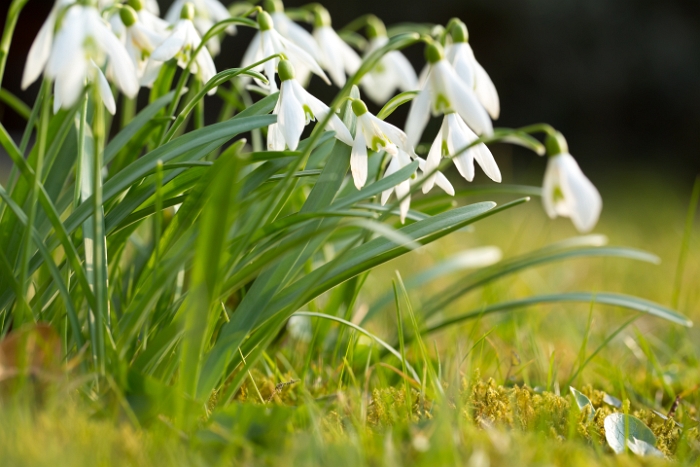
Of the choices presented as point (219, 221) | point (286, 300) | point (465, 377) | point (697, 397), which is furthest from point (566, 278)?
point (219, 221)

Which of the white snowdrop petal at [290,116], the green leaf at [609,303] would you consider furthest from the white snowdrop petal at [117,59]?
the green leaf at [609,303]

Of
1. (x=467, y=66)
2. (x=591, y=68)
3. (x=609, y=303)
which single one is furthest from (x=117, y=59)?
(x=591, y=68)

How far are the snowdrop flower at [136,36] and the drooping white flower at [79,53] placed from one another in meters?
0.21

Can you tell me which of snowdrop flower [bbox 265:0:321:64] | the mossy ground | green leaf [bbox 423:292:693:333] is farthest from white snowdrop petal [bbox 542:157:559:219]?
snowdrop flower [bbox 265:0:321:64]

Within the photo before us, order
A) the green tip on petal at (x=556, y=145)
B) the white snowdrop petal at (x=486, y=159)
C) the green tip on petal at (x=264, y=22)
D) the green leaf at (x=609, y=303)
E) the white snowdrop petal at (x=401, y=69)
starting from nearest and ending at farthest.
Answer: the green tip on petal at (x=556, y=145)
the white snowdrop petal at (x=486, y=159)
the green tip on petal at (x=264, y=22)
the green leaf at (x=609, y=303)
the white snowdrop petal at (x=401, y=69)

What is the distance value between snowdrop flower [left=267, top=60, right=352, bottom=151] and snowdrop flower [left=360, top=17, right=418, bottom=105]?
19.8 inches

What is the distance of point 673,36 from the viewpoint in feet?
17.8

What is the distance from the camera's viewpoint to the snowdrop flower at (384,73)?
147 centimetres

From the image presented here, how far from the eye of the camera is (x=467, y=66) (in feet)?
3.31

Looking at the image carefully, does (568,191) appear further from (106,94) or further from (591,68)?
(591,68)

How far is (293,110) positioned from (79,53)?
0.29m

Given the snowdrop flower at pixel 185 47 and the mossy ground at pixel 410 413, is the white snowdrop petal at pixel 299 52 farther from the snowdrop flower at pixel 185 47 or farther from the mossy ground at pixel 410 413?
the mossy ground at pixel 410 413

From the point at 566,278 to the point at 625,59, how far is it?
3.83 meters

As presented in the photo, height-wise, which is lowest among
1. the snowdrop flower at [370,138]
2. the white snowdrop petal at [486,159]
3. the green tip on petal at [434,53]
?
the white snowdrop petal at [486,159]
